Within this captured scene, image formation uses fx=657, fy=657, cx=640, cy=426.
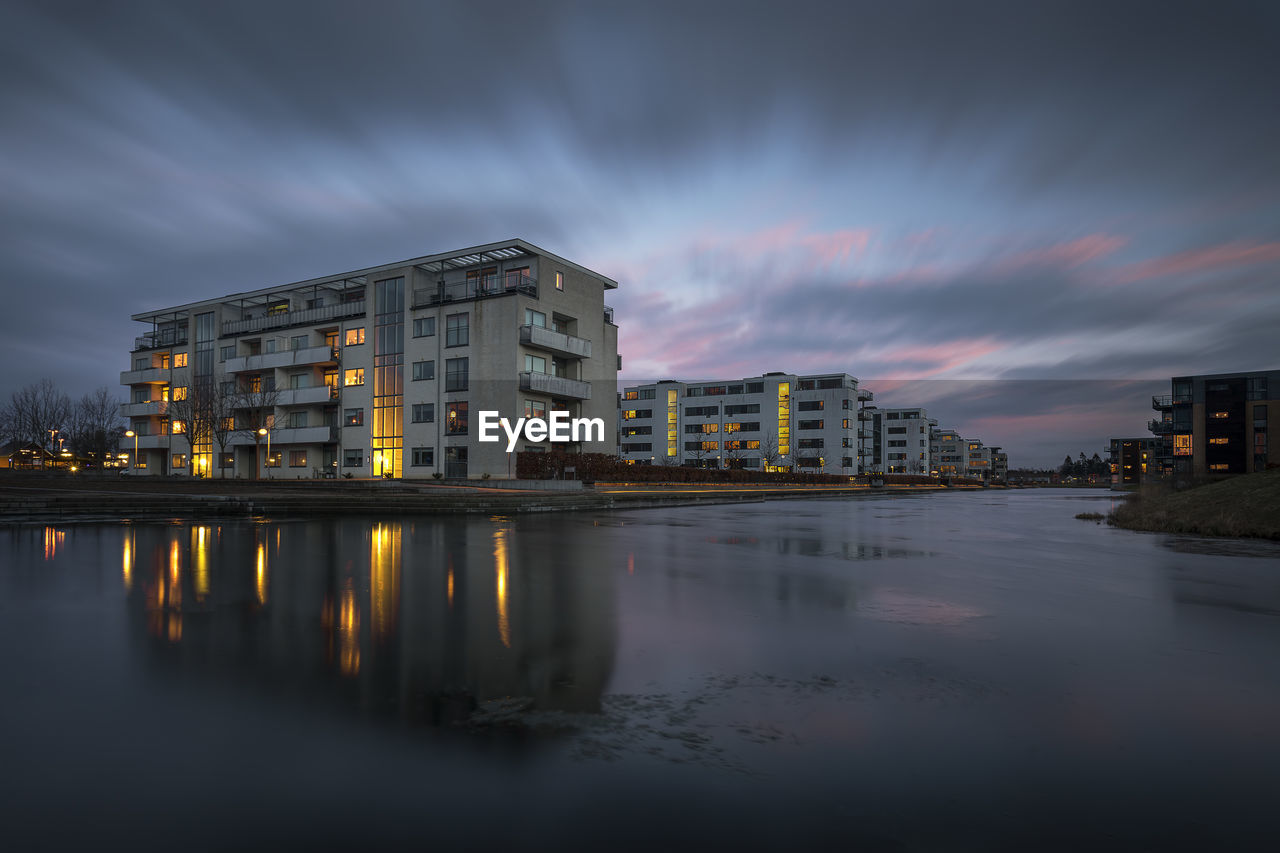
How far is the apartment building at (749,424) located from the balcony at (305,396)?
196 feet

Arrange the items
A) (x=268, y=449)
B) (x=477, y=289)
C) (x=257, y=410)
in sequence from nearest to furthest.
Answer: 1. (x=477, y=289)
2. (x=257, y=410)
3. (x=268, y=449)

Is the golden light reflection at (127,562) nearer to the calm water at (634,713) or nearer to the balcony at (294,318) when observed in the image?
the calm water at (634,713)

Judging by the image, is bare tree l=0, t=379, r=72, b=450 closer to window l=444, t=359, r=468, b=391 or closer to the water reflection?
window l=444, t=359, r=468, b=391

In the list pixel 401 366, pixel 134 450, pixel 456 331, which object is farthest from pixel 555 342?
pixel 134 450

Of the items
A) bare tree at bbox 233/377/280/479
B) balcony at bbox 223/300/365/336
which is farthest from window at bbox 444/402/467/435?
bare tree at bbox 233/377/280/479

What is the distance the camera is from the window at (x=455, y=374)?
50.2 m

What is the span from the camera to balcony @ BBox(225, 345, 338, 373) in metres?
56.4

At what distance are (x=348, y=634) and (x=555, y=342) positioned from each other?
148 ft

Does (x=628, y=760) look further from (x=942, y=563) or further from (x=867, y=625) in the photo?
(x=942, y=563)

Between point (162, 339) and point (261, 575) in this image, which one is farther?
point (162, 339)

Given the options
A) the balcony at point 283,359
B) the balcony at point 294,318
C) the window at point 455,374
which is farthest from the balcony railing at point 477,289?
the balcony at point 283,359

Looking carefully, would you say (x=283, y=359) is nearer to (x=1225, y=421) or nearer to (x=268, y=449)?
(x=268, y=449)

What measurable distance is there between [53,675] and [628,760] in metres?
4.87

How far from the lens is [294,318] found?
2315 inches
